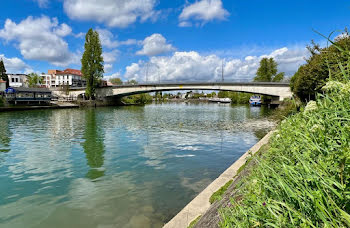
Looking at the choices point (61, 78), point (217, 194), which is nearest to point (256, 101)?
point (217, 194)

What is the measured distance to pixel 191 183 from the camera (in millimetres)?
7523

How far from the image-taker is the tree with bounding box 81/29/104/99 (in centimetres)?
6406

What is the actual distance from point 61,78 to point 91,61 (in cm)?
9303

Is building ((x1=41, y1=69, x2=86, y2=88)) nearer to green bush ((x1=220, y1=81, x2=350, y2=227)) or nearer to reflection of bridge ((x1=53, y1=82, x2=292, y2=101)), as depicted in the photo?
reflection of bridge ((x1=53, y1=82, x2=292, y2=101))

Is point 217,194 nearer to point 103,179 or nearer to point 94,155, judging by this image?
point 103,179

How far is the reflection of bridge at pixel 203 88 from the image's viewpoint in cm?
4900

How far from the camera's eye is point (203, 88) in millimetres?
56594

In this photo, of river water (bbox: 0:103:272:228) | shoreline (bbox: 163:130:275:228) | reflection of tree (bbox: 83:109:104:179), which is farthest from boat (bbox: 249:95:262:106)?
shoreline (bbox: 163:130:275:228)

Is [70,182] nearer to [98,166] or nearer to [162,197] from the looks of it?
[98,166]

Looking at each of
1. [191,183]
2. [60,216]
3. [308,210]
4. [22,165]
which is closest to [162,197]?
[191,183]

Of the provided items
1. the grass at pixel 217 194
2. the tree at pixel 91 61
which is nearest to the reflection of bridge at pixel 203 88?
the tree at pixel 91 61

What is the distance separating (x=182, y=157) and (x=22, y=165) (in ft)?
23.4

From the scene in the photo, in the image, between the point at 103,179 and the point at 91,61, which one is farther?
the point at 91,61

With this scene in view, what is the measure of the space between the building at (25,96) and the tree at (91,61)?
12305 millimetres
